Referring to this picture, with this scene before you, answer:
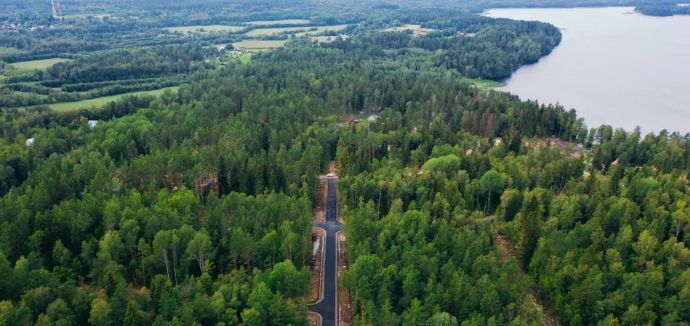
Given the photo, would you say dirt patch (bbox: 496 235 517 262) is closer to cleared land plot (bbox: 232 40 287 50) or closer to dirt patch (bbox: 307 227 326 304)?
dirt patch (bbox: 307 227 326 304)

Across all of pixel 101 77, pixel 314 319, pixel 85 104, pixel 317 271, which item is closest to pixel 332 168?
pixel 317 271

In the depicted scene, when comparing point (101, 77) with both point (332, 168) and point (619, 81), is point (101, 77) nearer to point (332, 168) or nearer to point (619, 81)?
point (332, 168)

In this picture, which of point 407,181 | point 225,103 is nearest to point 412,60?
point 225,103

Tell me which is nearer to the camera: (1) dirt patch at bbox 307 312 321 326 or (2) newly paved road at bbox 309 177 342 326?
(1) dirt patch at bbox 307 312 321 326

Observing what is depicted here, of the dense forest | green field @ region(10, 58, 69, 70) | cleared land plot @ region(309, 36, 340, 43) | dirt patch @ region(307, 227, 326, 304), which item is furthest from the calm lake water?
green field @ region(10, 58, 69, 70)

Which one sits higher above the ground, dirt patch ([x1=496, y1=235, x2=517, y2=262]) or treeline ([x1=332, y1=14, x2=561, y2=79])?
treeline ([x1=332, y1=14, x2=561, y2=79])

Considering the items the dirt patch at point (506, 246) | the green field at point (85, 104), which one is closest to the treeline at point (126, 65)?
the green field at point (85, 104)
